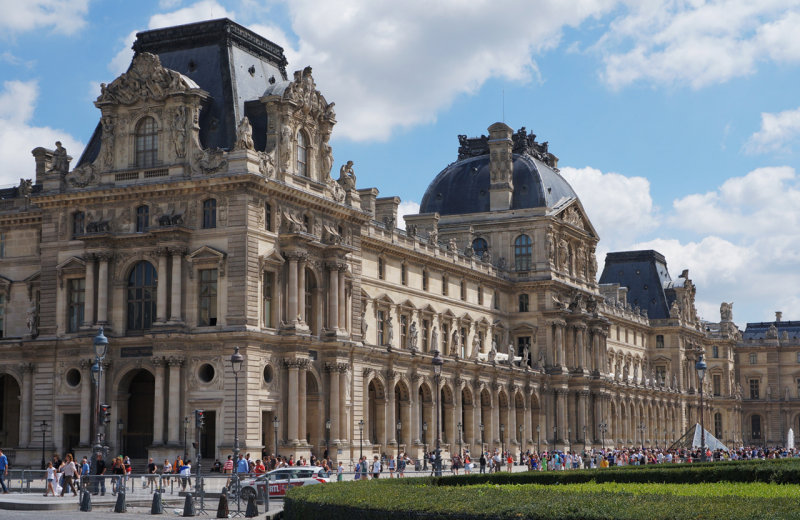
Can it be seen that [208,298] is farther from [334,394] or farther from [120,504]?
[120,504]

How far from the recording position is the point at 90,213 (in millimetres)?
60375

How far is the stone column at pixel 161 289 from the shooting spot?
57.3 metres

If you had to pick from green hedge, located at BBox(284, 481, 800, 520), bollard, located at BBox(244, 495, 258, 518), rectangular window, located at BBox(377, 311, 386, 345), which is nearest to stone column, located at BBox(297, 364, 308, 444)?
rectangular window, located at BBox(377, 311, 386, 345)

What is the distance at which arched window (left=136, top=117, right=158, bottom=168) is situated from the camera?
5969 cm

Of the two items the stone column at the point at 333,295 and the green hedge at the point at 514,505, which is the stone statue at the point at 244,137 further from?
the green hedge at the point at 514,505

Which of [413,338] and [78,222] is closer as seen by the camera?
[78,222]

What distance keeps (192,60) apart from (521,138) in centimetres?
4600

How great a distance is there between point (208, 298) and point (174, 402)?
5448mm

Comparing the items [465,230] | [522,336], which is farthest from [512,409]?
[465,230]

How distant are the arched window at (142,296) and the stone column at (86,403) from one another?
301cm

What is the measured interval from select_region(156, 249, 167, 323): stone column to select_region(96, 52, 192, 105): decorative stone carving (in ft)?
26.8

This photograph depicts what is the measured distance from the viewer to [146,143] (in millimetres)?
59969

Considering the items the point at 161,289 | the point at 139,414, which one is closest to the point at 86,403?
the point at 139,414

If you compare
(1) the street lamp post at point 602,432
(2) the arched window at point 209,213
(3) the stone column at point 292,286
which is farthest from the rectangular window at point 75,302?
(1) the street lamp post at point 602,432
